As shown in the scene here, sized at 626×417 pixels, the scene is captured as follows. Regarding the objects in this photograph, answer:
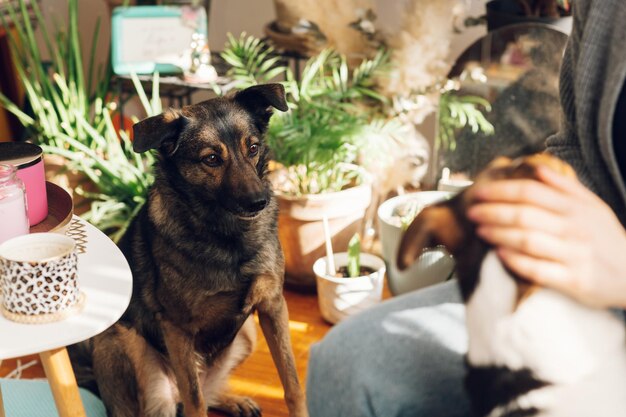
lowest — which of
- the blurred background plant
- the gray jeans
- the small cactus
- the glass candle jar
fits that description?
the small cactus

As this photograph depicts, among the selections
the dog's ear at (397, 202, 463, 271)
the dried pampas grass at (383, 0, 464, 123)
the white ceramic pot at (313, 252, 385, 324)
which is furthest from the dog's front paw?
the dog's ear at (397, 202, 463, 271)

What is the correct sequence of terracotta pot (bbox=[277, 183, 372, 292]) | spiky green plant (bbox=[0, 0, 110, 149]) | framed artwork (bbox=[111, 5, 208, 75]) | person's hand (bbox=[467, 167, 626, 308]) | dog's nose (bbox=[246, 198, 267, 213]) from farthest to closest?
framed artwork (bbox=[111, 5, 208, 75]) < spiky green plant (bbox=[0, 0, 110, 149]) < terracotta pot (bbox=[277, 183, 372, 292]) < dog's nose (bbox=[246, 198, 267, 213]) < person's hand (bbox=[467, 167, 626, 308])

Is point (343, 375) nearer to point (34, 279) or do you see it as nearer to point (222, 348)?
point (34, 279)

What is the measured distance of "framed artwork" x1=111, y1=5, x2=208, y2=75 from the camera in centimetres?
265

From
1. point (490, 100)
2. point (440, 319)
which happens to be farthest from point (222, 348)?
point (490, 100)

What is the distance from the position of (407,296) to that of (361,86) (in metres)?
1.65

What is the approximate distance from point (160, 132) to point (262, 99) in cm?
26

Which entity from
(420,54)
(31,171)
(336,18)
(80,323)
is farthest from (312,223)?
(80,323)

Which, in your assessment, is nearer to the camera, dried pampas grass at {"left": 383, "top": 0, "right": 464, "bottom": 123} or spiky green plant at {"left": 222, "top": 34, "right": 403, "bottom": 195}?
spiky green plant at {"left": 222, "top": 34, "right": 403, "bottom": 195}

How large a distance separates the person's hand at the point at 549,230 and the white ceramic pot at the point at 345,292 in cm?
160

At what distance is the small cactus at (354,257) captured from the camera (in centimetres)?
213

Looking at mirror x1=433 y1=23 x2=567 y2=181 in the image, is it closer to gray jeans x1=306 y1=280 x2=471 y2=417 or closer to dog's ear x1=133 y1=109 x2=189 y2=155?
dog's ear x1=133 y1=109 x2=189 y2=155

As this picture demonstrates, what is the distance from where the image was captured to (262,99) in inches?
61.7

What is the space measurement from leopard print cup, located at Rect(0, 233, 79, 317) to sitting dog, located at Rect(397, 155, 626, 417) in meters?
0.57
